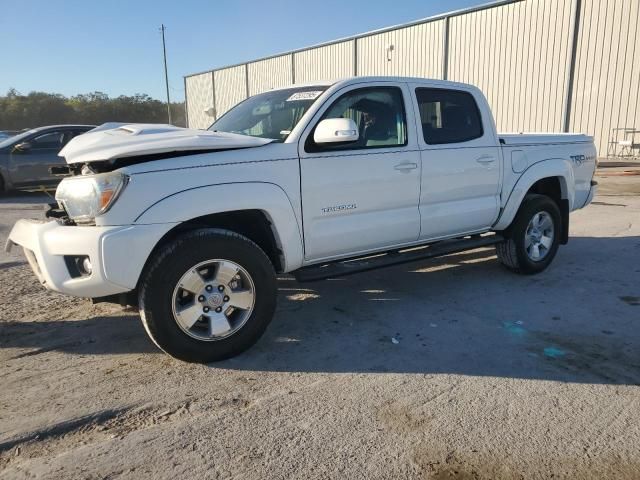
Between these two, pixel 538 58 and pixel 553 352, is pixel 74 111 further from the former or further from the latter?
pixel 553 352

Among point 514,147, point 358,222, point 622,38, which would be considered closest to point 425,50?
point 622,38

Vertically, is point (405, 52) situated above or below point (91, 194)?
above

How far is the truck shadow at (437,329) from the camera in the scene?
3562 millimetres

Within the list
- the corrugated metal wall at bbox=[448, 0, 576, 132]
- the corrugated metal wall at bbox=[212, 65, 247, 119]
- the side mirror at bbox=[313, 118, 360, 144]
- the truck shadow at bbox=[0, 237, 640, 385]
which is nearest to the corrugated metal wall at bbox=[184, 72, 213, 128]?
the corrugated metal wall at bbox=[212, 65, 247, 119]

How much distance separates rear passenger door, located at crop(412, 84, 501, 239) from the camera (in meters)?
4.68

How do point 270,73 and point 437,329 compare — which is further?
point 270,73

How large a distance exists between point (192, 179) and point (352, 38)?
83.6 ft

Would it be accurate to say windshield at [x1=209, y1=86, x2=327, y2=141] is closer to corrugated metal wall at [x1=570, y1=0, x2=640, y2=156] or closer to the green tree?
corrugated metal wall at [x1=570, y1=0, x2=640, y2=156]

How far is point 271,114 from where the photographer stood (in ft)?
14.6

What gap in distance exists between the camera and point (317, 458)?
2545 mm

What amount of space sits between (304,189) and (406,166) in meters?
1.05

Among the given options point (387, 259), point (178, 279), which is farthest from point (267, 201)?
point (387, 259)

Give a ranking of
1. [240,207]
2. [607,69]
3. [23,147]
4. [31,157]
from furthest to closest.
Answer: [607,69]
[31,157]
[23,147]
[240,207]

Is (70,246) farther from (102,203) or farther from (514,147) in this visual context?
(514,147)
